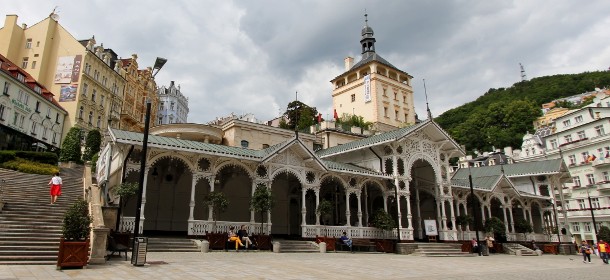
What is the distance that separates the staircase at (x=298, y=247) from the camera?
20.2 m

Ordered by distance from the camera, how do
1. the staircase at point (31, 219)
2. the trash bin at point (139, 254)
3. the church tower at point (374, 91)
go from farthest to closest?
the church tower at point (374, 91) < the staircase at point (31, 219) < the trash bin at point (139, 254)

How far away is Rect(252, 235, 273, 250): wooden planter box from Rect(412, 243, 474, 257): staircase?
911cm

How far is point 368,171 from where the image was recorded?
26.1 m

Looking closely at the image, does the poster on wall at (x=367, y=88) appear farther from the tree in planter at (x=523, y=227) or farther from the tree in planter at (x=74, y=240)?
the tree in planter at (x=74, y=240)

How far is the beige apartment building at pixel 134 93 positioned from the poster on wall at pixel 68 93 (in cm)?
857

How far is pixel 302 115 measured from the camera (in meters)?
55.5

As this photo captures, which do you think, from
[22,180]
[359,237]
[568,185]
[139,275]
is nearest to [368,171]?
[359,237]

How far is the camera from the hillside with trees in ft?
284

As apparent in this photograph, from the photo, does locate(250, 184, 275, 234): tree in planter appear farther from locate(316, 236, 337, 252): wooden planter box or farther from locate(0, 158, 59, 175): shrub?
locate(0, 158, 59, 175): shrub

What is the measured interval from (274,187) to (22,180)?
572 inches

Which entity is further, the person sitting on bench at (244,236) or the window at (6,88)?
the window at (6,88)

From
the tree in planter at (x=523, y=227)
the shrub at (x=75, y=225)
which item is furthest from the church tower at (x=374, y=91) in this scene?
the shrub at (x=75, y=225)

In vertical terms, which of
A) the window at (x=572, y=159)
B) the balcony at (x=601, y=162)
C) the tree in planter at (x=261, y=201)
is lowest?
the tree in planter at (x=261, y=201)

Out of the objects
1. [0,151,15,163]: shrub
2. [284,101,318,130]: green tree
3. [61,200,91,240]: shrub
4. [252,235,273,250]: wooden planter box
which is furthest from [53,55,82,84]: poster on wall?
[61,200,91,240]: shrub
